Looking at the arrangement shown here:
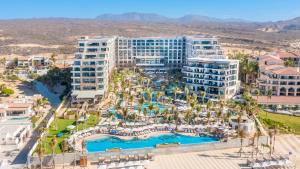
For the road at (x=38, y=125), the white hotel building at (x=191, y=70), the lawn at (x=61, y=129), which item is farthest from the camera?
the white hotel building at (x=191, y=70)

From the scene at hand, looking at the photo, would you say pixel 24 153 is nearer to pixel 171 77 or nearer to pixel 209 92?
pixel 209 92

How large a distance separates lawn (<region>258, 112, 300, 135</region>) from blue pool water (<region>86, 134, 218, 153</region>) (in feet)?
40.4

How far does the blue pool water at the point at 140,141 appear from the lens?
4869 centimetres

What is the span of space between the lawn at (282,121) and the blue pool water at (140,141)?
1230 centimetres

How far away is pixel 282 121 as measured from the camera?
197 ft

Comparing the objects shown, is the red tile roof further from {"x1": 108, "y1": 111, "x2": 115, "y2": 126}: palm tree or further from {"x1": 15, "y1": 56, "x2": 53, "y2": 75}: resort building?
{"x1": 15, "y1": 56, "x2": 53, "y2": 75}: resort building

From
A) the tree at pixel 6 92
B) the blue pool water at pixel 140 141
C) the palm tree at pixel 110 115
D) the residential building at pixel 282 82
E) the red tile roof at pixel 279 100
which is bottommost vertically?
the blue pool water at pixel 140 141

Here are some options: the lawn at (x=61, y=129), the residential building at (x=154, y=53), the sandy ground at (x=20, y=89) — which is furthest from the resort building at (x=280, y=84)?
the sandy ground at (x=20, y=89)

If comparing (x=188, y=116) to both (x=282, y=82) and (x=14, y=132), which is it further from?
(x=282, y=82)

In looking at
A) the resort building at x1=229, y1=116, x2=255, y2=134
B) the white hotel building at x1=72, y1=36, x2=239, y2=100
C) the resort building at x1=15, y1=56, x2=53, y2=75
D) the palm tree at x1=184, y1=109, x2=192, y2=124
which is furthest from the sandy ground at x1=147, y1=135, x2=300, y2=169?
the resort building at x1=15, y1=56, x2=53, y2=75

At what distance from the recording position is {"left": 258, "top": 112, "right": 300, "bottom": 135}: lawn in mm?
55625

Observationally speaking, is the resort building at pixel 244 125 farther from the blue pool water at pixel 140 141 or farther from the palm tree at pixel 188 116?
the palm tree at pixel 188 116

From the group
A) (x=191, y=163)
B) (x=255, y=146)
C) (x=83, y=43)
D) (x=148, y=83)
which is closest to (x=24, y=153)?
(x=191, y=163)

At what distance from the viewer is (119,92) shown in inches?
3029
